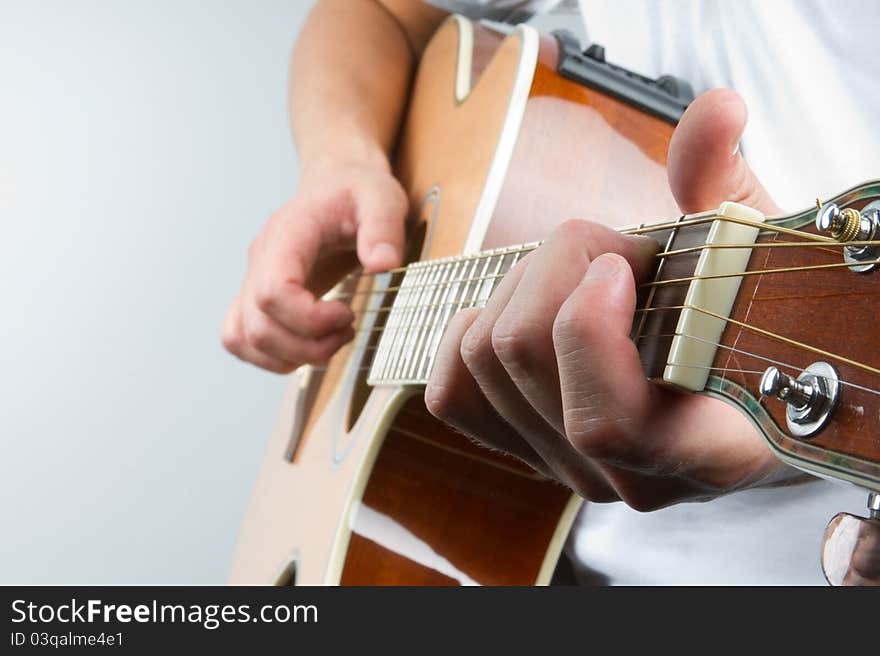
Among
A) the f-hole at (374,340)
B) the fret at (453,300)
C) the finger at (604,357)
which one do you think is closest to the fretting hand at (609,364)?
the finger at (604,357)

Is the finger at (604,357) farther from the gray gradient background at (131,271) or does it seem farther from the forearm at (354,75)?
the gray gradient background at (131,271)

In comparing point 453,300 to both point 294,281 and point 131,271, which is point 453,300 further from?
point 131,271

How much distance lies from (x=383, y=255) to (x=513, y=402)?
1.32 ft

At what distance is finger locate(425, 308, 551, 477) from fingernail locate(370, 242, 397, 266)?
1.15 feet

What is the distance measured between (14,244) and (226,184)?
17.6 inches

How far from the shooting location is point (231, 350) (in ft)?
3.46

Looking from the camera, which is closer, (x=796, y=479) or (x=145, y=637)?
(x=796, y=479)

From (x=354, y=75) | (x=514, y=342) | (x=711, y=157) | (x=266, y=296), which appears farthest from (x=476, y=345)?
(x=354, y=75)

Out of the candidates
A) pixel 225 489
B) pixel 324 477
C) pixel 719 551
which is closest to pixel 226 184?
pixel 225 489

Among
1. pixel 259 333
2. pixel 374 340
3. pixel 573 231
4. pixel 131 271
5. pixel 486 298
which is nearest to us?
pixel 573 231

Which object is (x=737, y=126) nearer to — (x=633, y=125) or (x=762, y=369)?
(x=762, y=369)

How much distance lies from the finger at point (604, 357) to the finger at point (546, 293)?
17 mm

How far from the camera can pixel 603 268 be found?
404mm

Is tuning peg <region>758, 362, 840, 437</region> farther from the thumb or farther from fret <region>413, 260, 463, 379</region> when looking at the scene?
fret <region>413, 260, 463, 379</region>
